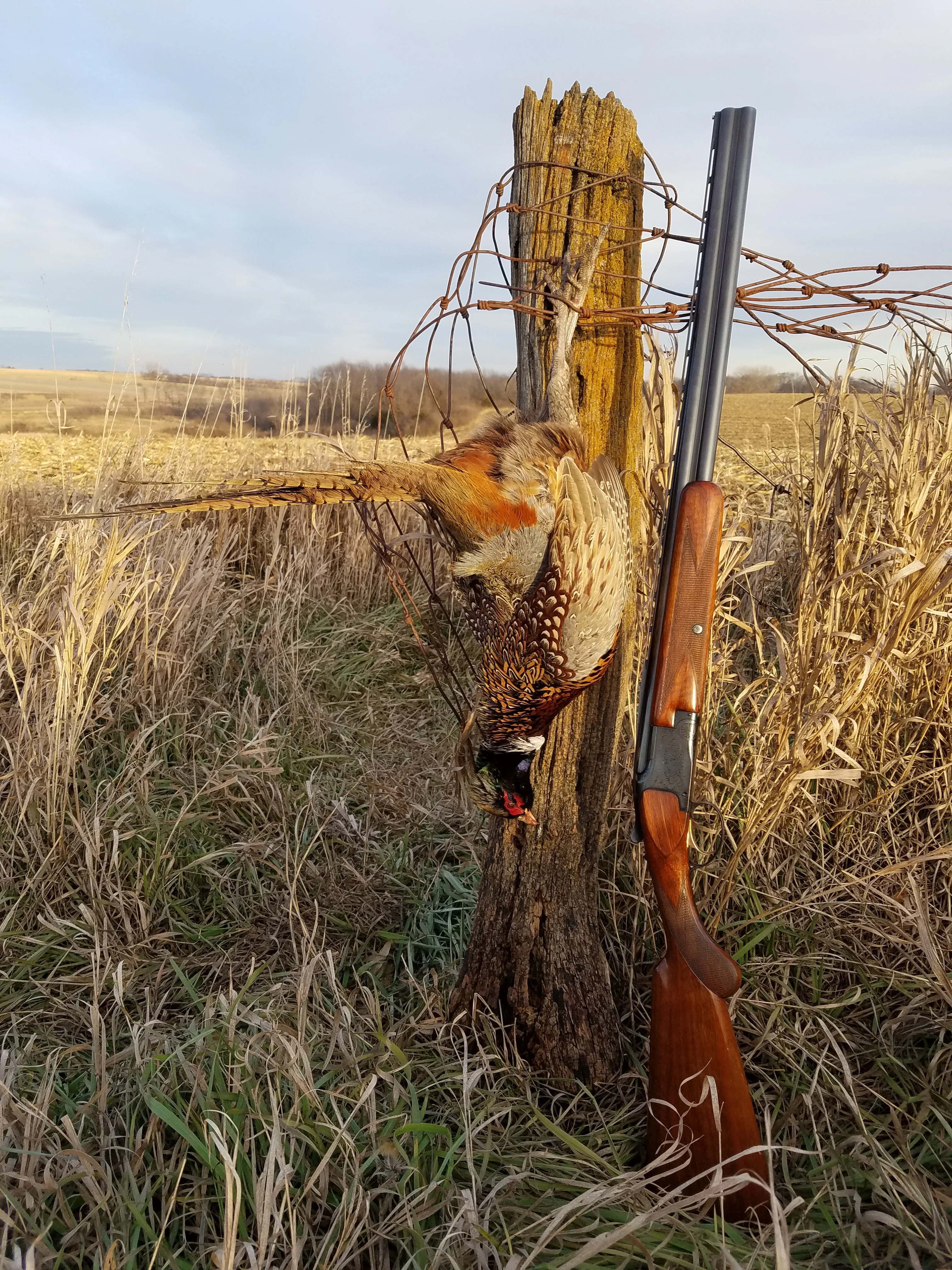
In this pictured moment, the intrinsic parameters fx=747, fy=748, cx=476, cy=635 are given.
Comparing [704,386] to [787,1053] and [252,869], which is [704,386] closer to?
[787,1053]

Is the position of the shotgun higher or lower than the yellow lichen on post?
lower

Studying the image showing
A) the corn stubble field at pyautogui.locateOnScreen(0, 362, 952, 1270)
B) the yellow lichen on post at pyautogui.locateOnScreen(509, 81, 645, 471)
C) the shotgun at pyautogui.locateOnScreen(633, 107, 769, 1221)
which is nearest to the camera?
the corn stubble field at pyautogui.locateOnScreen(0, 362, 952, 1270)

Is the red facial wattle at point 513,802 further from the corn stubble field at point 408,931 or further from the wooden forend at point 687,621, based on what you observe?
the corn stubble field at point 408,931

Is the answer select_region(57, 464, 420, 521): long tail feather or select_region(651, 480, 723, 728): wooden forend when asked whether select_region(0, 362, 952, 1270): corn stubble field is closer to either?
select_region(651, 480, 723, 728): wooden forend

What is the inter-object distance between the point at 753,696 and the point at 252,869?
6.67 ft

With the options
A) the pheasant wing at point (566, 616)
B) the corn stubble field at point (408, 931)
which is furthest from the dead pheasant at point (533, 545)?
the corn stubble field at point (408, 931)

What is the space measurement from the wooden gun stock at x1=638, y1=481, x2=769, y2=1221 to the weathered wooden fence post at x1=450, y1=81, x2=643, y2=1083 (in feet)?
0.71

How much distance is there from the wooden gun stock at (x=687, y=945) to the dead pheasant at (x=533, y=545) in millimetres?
164

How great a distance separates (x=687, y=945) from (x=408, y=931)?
3.97ft

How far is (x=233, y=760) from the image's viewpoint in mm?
3408

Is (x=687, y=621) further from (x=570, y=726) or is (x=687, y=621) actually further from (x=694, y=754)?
(x=570, y=726)

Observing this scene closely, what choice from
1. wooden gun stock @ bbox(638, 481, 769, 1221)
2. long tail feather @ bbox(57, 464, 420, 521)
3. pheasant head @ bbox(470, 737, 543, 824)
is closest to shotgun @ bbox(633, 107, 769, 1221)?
wooden gun stock @ bbox(638, 481, 769, 1221)

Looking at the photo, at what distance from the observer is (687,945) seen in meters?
1.72

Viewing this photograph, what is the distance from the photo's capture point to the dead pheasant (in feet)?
5.02
